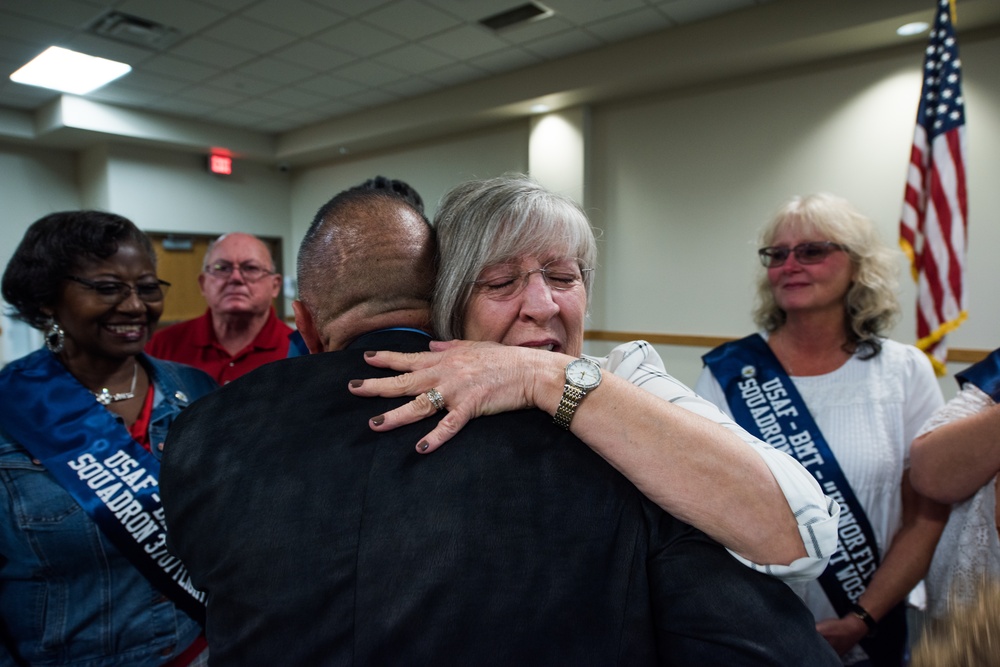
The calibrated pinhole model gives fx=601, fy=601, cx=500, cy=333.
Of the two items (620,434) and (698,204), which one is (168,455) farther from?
(698,204)

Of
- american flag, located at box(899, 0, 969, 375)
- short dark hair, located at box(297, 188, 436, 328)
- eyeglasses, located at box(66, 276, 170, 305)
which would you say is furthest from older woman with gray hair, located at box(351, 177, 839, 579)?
american flag, located at box(899, 0, 969, 375)

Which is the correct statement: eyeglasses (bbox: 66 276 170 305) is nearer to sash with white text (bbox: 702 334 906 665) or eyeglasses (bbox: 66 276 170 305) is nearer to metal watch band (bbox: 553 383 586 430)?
metal watch band (bbox: 553 383 586 430)

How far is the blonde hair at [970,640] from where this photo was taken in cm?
35

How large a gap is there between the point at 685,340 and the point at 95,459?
4.36 meters

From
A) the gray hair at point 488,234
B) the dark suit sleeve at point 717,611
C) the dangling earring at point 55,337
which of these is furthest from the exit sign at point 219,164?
the dark suit sleeve at point 717,611

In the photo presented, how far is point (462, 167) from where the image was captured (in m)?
6.30

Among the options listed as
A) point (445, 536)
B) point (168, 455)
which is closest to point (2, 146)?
point (168, 455)

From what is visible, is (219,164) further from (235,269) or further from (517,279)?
(517,279)

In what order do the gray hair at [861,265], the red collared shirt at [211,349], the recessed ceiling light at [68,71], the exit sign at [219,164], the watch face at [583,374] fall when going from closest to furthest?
the watch face at [583,374]
the gray hair at [861,265]
the red collared shirt at [211,349]
the recessed ceiling light at [68,71]
the exit sign at [219,164]

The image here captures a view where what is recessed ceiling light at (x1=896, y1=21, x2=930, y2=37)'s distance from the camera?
11.9 ft

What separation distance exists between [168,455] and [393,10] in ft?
13.0

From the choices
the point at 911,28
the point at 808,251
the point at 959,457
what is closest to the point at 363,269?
the point at 959,457

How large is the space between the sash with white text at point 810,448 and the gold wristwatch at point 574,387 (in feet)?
3.50

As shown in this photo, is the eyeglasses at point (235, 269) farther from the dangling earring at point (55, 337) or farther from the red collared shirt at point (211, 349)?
the dangling earring at point (55, 337)
